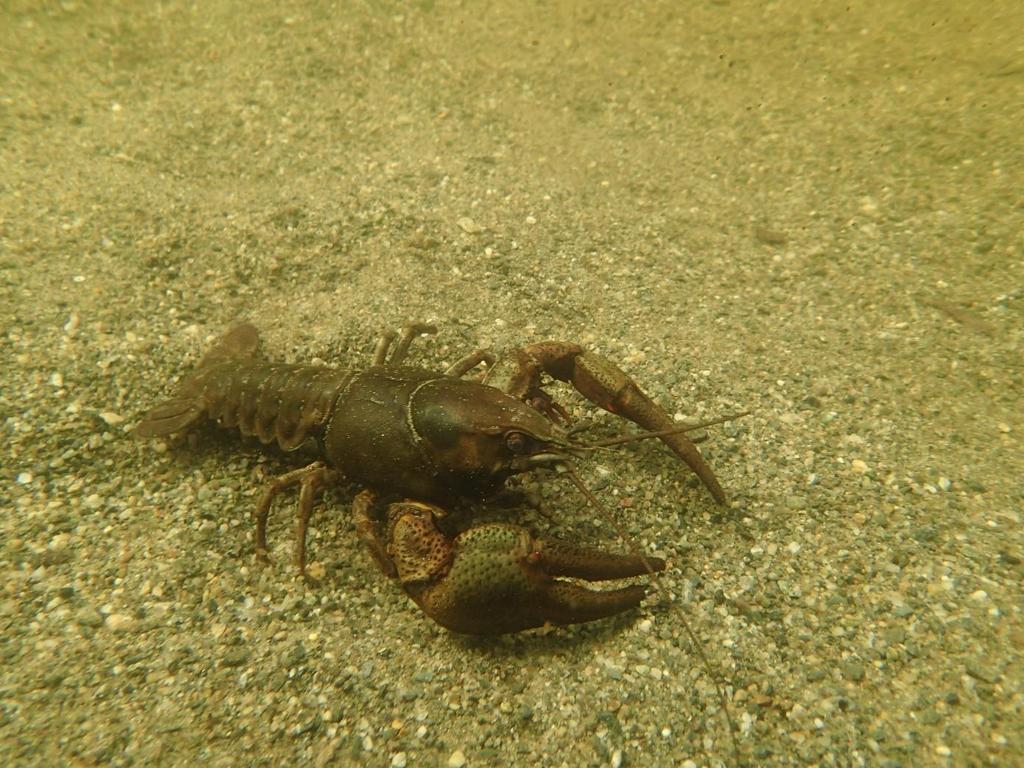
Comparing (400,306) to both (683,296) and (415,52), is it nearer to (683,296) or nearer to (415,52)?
(683,296)

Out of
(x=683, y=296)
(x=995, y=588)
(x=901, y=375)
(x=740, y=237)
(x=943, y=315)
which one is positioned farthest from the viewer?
(x=740, y=237)

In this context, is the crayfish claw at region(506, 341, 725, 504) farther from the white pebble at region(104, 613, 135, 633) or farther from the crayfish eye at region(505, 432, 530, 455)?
the white pebble at region(104, 613, 135, 633)

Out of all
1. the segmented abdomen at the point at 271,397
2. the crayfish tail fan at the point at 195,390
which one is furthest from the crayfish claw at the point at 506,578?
the crayfish tail fan at the point at 195,390

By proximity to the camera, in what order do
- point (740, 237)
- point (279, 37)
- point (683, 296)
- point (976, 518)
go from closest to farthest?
point (976, 518)
point (683, 296)
point (740, 237)
point (279, 37)

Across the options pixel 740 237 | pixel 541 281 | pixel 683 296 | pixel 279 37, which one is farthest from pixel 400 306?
pixel 279 37

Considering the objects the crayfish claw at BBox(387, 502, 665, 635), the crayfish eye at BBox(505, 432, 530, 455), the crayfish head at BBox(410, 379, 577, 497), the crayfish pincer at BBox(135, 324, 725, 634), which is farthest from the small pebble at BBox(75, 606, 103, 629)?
the crayfish eye at BBox(505, 432, 530, 455)

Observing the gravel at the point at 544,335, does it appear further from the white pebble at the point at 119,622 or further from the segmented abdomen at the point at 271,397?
the segmented abdomen at the point at 271,397

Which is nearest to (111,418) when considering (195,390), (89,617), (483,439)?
(195,390)
